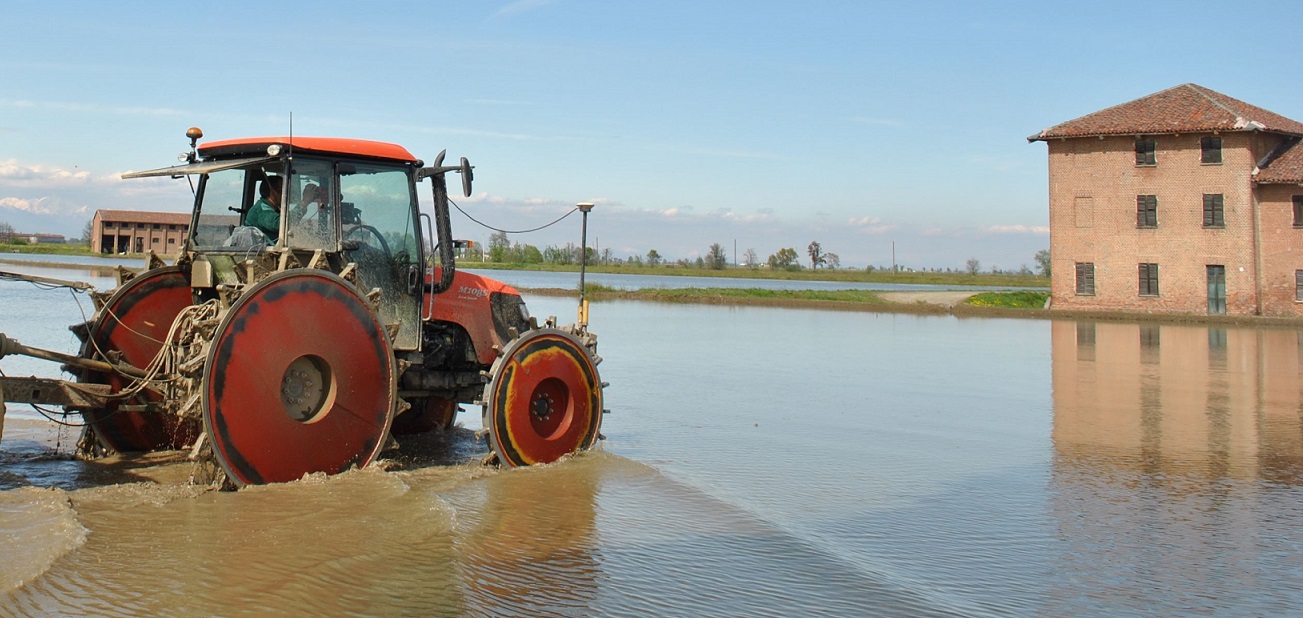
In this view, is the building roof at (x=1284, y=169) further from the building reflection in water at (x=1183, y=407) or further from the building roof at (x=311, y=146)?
the building roof at (x=311, y=146)

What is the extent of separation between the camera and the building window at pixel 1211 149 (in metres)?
36.5

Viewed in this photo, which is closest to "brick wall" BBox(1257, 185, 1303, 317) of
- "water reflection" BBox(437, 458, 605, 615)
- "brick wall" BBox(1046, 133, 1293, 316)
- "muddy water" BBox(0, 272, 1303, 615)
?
"brick wall" BBox(1046, 133, 1293, 316)

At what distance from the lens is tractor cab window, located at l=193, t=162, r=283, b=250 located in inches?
311

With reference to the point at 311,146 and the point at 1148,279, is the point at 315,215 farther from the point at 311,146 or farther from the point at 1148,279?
the point at 1148,279

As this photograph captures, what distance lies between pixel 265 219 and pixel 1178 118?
3698cm

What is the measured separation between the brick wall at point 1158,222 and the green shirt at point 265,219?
3639cm

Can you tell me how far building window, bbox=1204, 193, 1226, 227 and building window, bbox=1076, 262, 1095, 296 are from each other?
13.3 feet

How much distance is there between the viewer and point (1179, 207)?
122 ft

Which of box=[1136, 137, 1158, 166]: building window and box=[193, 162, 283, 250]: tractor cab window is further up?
box=[1136, 137, 1158, 166]: building window

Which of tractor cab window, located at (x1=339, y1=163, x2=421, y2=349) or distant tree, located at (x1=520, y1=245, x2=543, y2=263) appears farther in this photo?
distant tree, located at (x1=520, y1=245, x2=543, y2=263)

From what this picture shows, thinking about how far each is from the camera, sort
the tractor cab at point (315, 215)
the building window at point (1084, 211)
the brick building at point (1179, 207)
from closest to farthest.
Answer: the tractor cab at point (315, 215) < the brick building at point (1179, 207) < the building window at point (1084, 211)

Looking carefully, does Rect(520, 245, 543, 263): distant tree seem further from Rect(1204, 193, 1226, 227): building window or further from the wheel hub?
the wheel hub

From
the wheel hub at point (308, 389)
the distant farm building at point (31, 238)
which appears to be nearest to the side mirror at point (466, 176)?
the wheel hub at point (308, 389)

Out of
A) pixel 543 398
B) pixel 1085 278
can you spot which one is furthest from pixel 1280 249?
pixel 543 398
